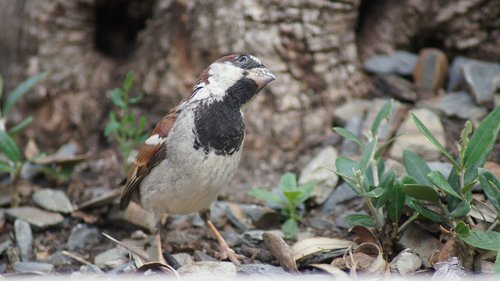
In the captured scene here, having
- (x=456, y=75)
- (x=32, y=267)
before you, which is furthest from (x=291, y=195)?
(x=456, y=75)

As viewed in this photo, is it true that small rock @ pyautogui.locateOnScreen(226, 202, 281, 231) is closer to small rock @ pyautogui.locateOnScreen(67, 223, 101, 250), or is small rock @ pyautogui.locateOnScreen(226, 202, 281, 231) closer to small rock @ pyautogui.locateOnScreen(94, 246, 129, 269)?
small rock @ pyautogui.locateOnScreen(94, 246, 129, 269)

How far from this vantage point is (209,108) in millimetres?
3732

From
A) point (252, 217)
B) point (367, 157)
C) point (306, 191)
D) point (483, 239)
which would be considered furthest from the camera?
point (252, 217)

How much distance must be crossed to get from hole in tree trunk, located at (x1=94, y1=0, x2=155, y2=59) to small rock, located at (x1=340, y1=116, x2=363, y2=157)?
1.80m

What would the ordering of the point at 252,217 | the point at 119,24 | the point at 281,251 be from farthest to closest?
the point at 119,24 < the point at 252,217 < the point at 281,251

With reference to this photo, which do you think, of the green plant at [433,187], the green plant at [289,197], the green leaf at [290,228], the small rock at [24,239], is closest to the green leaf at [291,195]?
the green plant at [289,197]

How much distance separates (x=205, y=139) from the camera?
12.1ft

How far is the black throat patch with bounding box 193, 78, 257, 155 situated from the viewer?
3.69 m

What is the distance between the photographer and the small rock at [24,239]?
420 centimetres

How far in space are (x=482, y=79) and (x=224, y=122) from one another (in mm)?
2109

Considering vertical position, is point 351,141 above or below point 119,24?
below

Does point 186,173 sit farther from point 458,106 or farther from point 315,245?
point 458,106

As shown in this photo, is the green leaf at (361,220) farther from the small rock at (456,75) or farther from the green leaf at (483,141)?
the small rock at (456,75)

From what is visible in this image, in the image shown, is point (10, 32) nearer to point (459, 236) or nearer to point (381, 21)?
point (381, 21)
